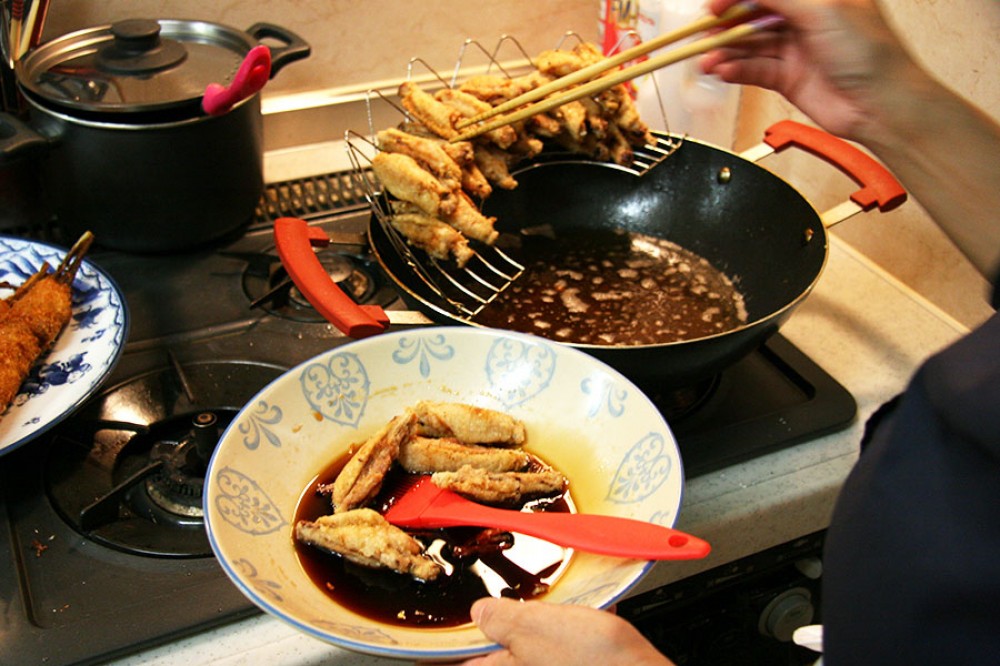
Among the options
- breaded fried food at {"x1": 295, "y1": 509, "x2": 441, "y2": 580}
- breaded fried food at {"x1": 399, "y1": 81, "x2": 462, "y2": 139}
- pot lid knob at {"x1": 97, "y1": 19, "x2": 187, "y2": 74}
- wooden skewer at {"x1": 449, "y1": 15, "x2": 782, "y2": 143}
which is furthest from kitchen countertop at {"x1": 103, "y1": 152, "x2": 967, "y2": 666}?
pot lid knob at {"x1": 97, "y1": 19, "x2": 187, "y2": 74}

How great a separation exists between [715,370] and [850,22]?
0.39 m

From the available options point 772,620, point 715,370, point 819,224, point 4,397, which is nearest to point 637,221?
point 819,224

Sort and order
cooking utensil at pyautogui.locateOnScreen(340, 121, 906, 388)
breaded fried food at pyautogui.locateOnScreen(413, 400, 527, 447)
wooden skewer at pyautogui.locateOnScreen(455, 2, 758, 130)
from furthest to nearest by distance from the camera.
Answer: cooking utensil at pyautogui.locateOnScreen(340, 121, 906, 388)
wooden skewer at pyautogui.locateOnScreen(455, 2, 758, 130)
breaded fried food at pyautogui.locateOnScreen(413, 400, 527, 447)

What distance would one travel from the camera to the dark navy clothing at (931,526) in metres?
0.43

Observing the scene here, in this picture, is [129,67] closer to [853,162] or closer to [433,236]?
[433,236]

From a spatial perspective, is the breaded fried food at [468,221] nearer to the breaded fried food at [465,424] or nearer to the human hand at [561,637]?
the breaded fried food at [465,424]

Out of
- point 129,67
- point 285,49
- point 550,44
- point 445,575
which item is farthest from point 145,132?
point 550,44

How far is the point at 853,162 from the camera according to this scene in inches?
47.8

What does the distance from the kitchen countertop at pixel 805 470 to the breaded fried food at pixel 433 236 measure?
44 centimetres

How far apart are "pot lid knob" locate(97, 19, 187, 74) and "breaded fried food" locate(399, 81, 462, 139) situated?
13.4 inches

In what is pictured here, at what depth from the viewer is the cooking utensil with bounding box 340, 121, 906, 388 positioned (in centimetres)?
110

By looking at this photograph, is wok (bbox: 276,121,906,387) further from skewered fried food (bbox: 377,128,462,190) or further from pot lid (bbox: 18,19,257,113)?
pot lid (bbox: 18,19,257,113)

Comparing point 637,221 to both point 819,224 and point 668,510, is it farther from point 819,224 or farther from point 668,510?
point 668,510

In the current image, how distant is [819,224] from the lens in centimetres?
115
